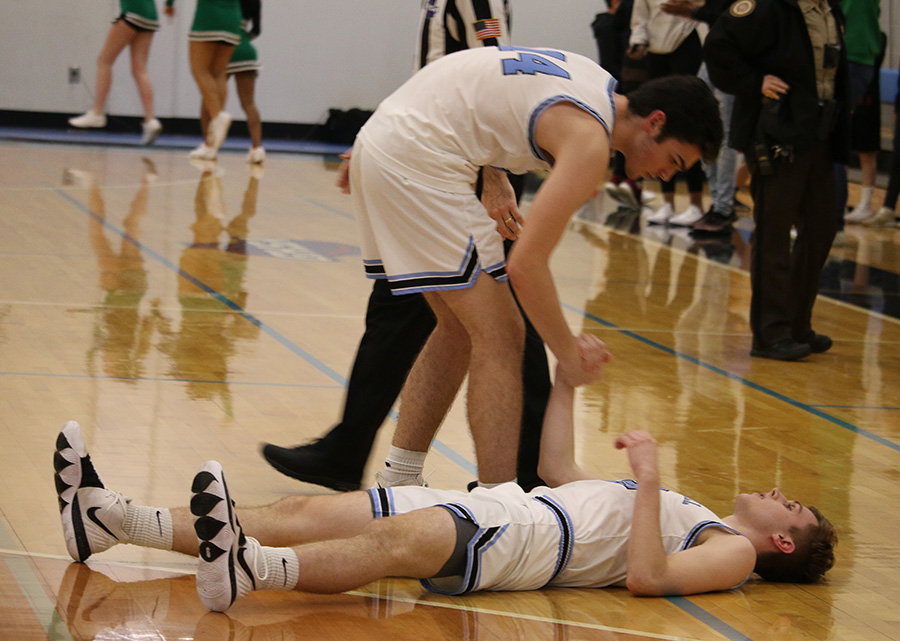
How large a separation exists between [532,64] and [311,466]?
120cm

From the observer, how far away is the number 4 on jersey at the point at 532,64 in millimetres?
2750

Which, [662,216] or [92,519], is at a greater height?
[92,519]

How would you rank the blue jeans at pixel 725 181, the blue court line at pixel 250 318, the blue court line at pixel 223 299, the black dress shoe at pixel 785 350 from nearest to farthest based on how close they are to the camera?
the blue court line at pixel 250 318 → the blue court line at pixel 223 299 → the black dress shoe at pixel 785 350 → the blue jeans at pixel 725 181

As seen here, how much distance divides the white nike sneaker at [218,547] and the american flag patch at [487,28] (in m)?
2.05

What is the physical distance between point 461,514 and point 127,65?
11.1 meters

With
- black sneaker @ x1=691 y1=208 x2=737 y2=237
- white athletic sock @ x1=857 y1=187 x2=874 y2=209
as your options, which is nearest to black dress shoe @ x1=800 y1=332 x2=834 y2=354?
black sneaker @ x1=691 y1=208 x2=737 y2=237

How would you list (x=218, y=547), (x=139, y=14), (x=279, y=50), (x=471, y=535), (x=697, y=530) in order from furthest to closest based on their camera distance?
1. (x=279, y=50)
2. (x=139, y=14)
3. (x=697, y=530)
4. (x=471, y=535)
5. (x=218, y=547)

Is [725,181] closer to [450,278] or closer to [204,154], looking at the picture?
[204,154]

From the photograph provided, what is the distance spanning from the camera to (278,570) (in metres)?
2.33

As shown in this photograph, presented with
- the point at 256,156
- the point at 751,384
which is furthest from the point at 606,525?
the point at 256,156

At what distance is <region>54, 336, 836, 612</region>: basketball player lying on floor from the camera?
2.35m

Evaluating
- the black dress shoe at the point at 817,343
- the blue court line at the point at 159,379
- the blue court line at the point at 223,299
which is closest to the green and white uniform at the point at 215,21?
the blue court line at the point at 223,299

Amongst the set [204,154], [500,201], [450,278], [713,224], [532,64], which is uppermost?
[532,64]

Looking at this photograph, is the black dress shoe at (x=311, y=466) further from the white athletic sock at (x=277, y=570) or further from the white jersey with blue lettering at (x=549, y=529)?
the white athletic sock at (x=277, y=570)
